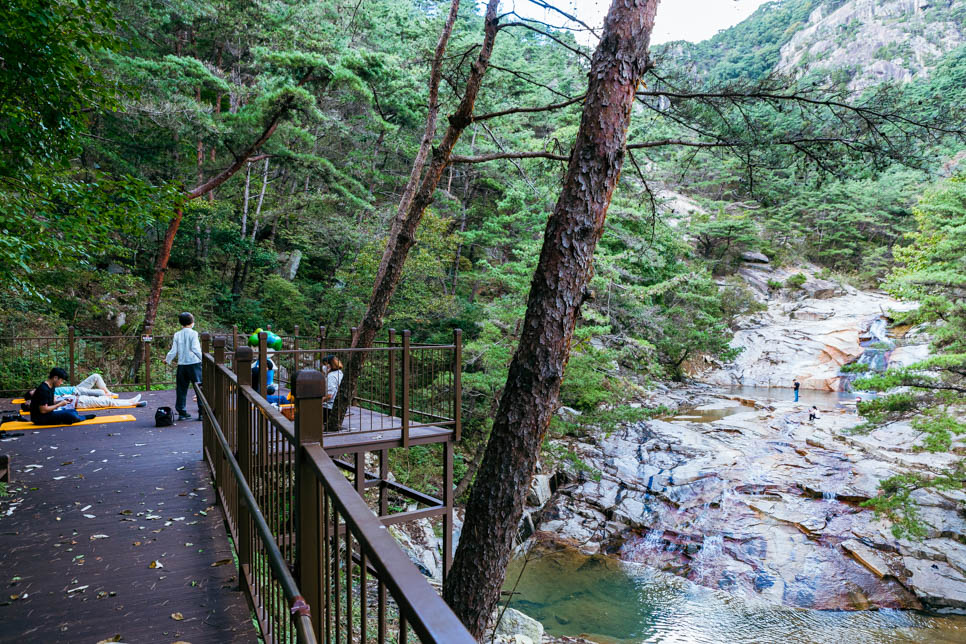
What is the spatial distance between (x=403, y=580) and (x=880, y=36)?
73255 millimetres

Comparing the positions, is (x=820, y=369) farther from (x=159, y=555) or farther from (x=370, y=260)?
(x=159, y=555)

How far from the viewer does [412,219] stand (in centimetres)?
690

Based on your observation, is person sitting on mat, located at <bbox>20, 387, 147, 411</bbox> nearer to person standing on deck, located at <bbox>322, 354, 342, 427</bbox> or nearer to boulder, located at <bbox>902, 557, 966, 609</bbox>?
person standing on deck, located at <bbox>322, 354, 342, 427</bbox>

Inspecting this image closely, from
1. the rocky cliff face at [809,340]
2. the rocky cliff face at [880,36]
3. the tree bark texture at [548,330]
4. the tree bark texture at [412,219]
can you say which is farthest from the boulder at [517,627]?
the rocky cliff face at [880,36]

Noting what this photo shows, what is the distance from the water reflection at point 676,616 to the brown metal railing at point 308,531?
694cm

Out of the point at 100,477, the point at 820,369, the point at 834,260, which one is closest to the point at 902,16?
the point at 834,260

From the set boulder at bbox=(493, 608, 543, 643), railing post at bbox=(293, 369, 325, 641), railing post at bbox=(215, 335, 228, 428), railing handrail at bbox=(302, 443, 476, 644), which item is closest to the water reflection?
boulder at bbox=(493, 608, 543, 643)

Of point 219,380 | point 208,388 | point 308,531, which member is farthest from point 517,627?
point 308,531

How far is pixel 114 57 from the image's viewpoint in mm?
11148

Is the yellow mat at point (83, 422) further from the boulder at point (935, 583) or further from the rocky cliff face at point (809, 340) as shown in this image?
the rocky cliff face at point (809, 340)

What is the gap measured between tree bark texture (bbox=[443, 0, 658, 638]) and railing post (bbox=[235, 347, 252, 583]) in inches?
65.6

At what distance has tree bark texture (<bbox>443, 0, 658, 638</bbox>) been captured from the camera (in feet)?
13.1

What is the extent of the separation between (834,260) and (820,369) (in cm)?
1342

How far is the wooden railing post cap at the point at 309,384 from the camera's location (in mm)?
1490
